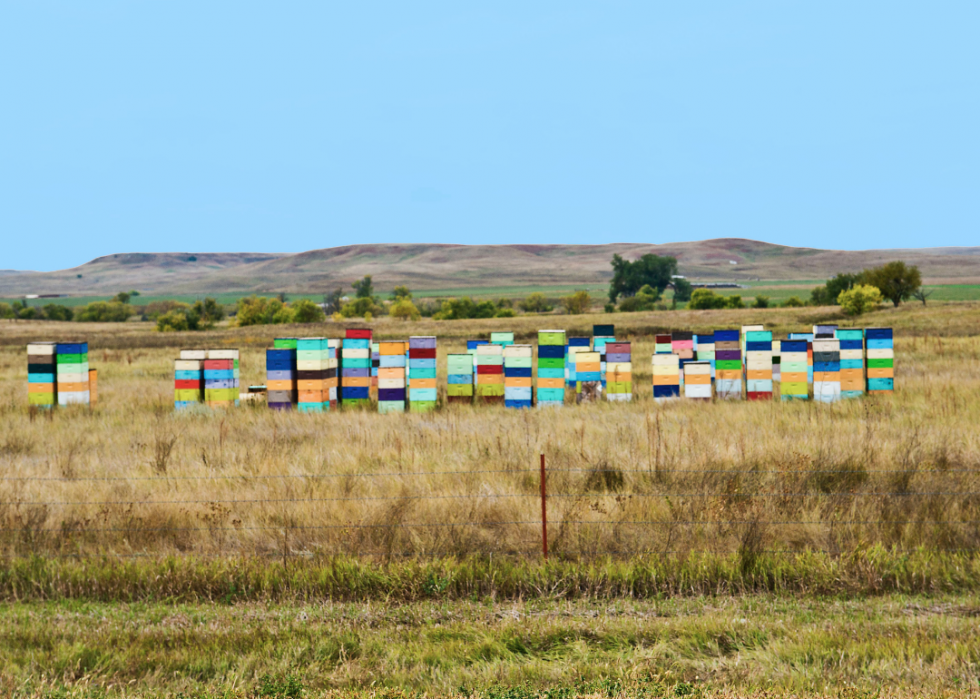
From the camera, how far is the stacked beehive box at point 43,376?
62.7 ft

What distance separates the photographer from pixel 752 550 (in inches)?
314

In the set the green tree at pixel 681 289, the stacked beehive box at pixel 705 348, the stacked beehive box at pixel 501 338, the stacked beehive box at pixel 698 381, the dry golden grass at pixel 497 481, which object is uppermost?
the green tree at pixel 681 289

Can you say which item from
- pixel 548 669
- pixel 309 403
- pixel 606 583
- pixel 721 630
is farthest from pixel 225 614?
pixel 309 403

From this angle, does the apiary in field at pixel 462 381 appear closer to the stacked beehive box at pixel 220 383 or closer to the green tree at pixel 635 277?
the stacked beehive box at pixel 220 383

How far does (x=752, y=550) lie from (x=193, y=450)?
910 centimetres

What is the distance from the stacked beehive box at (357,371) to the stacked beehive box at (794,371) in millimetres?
9786

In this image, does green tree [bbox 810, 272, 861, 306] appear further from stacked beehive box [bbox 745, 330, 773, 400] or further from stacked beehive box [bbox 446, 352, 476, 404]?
stacked beehive box [bbox 446, 352, 476, 404]

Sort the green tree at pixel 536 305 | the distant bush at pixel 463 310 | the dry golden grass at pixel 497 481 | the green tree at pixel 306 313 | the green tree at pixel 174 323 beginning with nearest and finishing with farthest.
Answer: the dry golden grass at pixel 497 481 < the green tree at pixel 174 323 < the green tree at pixel 306 313 < the distant bush at pixel 463 310 < the green tree at pixel 536 305

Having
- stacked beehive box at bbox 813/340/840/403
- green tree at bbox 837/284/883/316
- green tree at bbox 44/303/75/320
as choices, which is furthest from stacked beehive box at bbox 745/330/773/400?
green tree at bbox 44/303/75/320

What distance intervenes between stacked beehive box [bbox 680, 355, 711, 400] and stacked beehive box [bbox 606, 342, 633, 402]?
136 centimetres

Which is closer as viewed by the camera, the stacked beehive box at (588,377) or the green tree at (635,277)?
the stacked beehive box at (588,377)

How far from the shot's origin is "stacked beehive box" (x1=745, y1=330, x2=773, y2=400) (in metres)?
19.0

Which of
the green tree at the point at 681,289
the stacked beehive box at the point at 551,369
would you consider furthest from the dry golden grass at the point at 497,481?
the green tree at the point at 681,289

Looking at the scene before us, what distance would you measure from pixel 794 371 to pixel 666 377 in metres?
3.02
